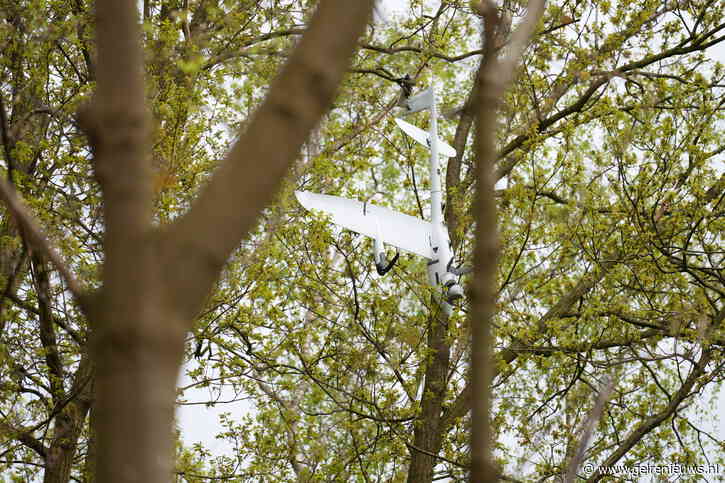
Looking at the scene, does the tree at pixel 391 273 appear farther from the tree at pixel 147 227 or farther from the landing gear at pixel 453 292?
the tree at pixel 147 227

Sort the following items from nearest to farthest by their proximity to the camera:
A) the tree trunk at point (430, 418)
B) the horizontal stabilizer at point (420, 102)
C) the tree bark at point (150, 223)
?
1. the tree bark at point (150, 223)
2. the horizontal stabilizer at point (420, 102)
3. the tree trunk at point (430, 418)

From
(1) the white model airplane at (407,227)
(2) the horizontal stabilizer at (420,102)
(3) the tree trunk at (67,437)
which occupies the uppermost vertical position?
(2) the horizontal stabilizer at (420,102)

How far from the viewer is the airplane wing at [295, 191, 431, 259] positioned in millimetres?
6672

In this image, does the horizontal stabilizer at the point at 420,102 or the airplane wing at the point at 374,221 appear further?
the horizontal stabilizer at the point at 420,102

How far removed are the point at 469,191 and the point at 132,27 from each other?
889 cm

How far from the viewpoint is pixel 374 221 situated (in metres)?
6.81

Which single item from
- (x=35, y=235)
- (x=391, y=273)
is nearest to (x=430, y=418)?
(x=391, y=273)

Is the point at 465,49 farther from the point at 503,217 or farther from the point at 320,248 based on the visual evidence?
the point at 320,248

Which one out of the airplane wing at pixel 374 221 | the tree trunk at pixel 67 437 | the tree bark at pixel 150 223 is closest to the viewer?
the tree bark at pixel 150 223

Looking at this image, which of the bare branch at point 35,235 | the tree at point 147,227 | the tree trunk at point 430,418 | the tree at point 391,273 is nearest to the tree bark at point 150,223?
the tree at point 147,227

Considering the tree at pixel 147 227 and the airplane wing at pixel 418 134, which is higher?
the airplane wing at pixel 418 134

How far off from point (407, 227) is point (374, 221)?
1.50 feet

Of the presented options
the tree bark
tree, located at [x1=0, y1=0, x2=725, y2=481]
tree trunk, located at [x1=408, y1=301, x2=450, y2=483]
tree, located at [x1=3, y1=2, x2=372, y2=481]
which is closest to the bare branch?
tree, located at [x1=3, y1=2, x2=372, y2=481]

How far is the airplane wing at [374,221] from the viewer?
6.67 m
